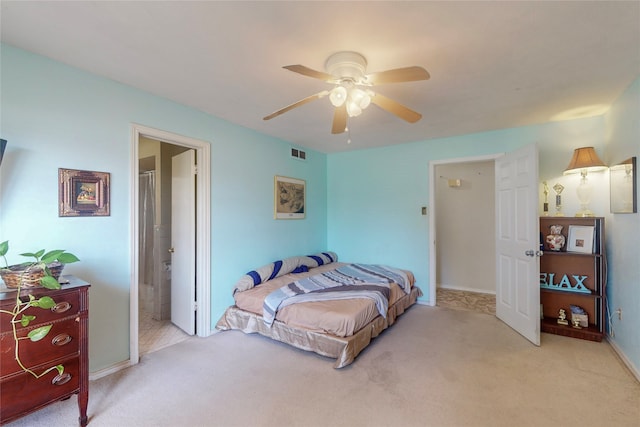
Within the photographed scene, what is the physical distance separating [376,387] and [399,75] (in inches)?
86.9

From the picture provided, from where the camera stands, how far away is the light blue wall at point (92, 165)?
1.88 metres

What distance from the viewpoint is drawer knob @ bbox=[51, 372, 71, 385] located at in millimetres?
1618

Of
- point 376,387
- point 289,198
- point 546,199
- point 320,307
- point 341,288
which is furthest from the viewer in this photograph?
point 289,198

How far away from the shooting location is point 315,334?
2.55m

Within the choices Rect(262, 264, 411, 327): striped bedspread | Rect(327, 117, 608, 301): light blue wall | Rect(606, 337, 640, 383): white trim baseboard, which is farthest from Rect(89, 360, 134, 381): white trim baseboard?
Rect(606, 337, 640, 383): white trim baseboard

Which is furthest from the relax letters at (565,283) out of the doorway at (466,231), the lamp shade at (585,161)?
the doorway at (466,231)

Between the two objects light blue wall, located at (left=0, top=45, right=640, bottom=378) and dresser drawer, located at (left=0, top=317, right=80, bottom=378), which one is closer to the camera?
dresser drawer, located at (left=0, top=317, right=80, bottom=378)

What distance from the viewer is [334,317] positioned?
2.50m

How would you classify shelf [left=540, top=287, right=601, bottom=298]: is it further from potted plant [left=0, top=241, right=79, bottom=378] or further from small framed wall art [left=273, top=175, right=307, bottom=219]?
potted plant [left=0, top=241, right=79, bottom=378]

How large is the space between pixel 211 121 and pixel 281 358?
259 cm

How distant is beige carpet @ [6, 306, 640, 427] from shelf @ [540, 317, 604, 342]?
0.23 ft

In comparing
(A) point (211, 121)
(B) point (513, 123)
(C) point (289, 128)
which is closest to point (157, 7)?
(A) point (211, 121)

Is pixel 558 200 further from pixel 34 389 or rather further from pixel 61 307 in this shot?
pixel 34 389

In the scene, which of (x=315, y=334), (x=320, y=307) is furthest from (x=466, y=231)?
(x=315, y=334)
